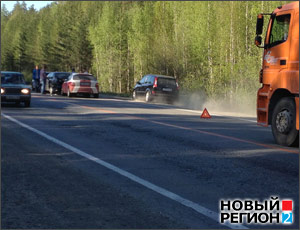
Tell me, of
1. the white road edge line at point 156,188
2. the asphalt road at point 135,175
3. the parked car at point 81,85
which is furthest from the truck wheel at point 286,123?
the parked car at point 81,85

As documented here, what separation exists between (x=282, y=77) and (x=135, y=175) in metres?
5.02

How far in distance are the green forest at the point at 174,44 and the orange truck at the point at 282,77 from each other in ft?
59.9

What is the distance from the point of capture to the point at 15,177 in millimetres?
8008

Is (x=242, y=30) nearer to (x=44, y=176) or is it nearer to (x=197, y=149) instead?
(x=197, y=149)

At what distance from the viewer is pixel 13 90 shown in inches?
857

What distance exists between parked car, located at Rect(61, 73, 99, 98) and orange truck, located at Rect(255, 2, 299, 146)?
20.4 metres

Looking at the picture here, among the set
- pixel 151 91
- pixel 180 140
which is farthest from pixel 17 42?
pixel 180 140

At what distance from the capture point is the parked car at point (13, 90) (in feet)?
70.8

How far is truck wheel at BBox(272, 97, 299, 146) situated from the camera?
1112 cm

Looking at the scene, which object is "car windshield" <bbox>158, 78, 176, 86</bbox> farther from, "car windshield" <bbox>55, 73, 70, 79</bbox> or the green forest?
"car windshield" <bbox>55, 73, 70, 79</bbox>

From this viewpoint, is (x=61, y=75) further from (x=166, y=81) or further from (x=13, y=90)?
(x=13, y=90)

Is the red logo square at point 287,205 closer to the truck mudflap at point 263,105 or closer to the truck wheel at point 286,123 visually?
the truck wheel at point 286,123

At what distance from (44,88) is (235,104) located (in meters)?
14.7

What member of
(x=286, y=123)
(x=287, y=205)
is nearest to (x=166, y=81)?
(x=286, y=123)
